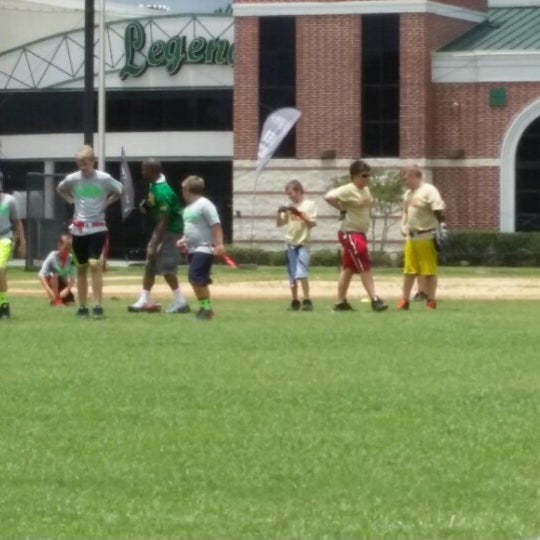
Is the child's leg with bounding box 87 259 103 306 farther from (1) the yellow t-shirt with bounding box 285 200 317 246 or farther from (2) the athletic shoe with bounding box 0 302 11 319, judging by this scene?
(1) the yellow t-shirt with bounding box 285 200 317 246

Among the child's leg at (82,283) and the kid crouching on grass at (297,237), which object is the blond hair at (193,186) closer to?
the child's leg at (82,283)

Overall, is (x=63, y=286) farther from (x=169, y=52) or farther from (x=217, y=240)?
(x=169, y=52)

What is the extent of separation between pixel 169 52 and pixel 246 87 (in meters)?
4.93

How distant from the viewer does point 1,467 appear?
372 inches

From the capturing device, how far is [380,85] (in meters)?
50.3

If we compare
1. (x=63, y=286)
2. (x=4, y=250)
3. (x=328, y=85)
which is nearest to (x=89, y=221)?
(x=4, y=250)

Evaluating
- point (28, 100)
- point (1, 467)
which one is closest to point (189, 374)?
point (1, 467)

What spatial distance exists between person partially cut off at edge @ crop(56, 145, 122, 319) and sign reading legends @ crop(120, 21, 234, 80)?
115 ft

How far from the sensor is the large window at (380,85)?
50.0 m

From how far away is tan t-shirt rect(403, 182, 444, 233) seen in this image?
74.3 feet

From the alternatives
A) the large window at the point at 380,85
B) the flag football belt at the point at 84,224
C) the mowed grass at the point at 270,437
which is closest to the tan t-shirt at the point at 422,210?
the flag football belt at the point at 84,224

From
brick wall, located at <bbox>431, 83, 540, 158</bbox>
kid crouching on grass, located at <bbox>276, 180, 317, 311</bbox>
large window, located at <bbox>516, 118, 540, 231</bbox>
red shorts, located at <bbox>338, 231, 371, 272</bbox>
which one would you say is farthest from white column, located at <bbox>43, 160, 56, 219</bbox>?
red shorts, located at <bbox>338, 231, 371, 272</bbox>

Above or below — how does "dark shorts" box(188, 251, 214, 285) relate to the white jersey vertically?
below

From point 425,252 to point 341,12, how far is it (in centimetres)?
2817
